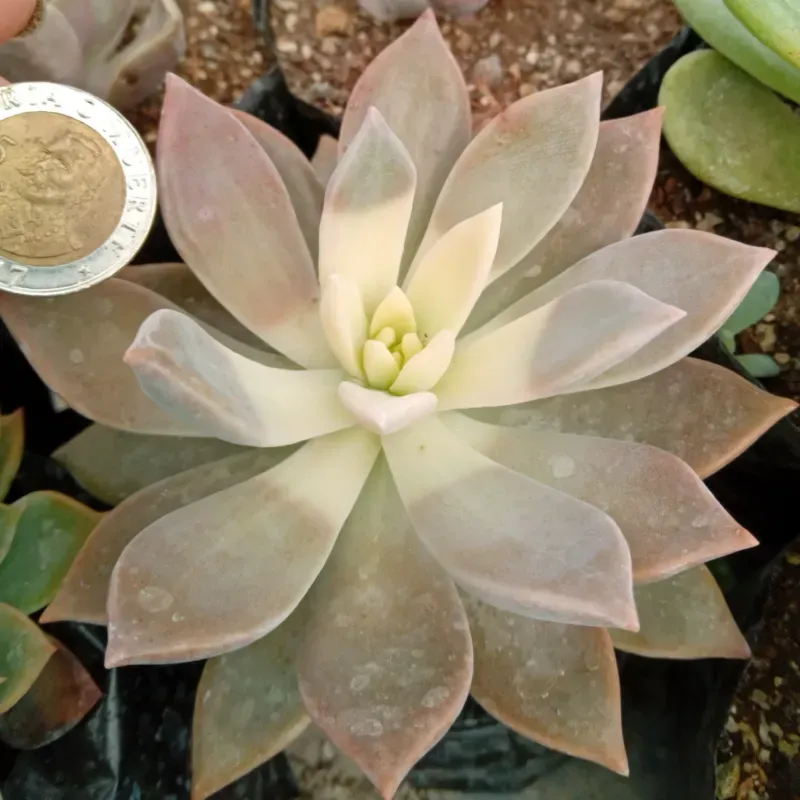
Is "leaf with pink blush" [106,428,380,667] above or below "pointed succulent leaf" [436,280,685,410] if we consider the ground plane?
below

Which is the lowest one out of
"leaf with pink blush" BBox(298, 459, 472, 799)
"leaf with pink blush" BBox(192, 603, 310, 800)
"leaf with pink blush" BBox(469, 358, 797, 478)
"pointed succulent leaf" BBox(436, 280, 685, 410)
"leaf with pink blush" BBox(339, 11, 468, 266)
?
"leaf with pink blush" BBox(192, 603, 310, 800)

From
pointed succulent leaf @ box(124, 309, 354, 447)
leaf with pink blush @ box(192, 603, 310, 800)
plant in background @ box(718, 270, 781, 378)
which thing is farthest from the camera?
plant in background @ box(718, 270, 781, 378)

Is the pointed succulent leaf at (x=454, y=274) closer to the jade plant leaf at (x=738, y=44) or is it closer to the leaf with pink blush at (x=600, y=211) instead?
the leaf with pink blush at (x=600, y=211)

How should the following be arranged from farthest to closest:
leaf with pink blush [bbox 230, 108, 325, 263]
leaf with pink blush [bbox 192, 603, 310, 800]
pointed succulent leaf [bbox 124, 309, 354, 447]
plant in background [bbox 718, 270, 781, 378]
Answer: plant in background [bbox 718, 270, 781, 378] < leaf with pink blush [bbox 230, 108, 325, 263] < leaf with pink blush [bbox 192, 603, 310, 800] < pointed succulent leaf [bbox 124, 309, 354, 447]

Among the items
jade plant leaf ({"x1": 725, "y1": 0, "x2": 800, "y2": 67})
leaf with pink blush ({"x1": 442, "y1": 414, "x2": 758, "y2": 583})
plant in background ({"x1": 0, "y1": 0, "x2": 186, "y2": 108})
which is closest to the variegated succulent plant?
leaf with pink blush ({"x1": 442, "y1": 414, "x2": 758, "y2": 583})

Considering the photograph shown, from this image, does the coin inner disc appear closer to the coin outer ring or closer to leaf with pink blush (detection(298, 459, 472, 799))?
the coin outer ring

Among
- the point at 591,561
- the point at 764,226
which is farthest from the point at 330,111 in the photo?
the point at 591,561

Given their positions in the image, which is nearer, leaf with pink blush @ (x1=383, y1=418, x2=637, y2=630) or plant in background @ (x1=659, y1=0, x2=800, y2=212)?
leaf with pink blush @ (x1=383, y1=418, x2=637, y2=630)
